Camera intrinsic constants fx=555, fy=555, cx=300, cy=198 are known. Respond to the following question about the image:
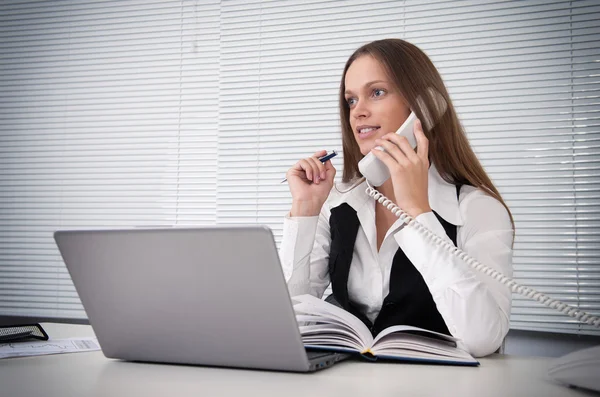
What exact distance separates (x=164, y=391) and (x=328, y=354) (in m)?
0.29

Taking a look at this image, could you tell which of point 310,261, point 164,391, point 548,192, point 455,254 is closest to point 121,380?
Result: point 164,391

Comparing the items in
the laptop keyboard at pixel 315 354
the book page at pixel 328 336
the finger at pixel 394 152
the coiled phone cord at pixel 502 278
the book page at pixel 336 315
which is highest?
the finger at pixel 394 152

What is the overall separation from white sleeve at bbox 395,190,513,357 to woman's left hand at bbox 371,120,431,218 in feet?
0.13

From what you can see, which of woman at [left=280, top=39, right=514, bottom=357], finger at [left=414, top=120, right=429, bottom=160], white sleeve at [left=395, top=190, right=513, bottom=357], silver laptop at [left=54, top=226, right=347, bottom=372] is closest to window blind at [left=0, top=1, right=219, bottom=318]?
woman at [left=280, top=39, right=514, bottom=357]

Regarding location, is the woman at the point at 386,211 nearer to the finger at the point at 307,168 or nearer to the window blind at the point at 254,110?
the finger at the point at 307,168

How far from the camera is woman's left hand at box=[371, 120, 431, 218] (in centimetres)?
130

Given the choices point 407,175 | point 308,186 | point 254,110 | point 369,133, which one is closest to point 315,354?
point 407,175

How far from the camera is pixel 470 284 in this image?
3.91ft

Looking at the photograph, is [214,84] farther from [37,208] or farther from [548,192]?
[548,192]

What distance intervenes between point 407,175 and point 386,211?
41 centimetres

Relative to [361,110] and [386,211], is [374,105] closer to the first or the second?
[361,110]

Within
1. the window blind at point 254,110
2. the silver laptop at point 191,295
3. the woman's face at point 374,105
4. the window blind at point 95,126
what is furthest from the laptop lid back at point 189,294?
the window blind at point 95,126

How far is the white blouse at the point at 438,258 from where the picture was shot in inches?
46.3

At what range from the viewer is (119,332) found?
34.2 inches
